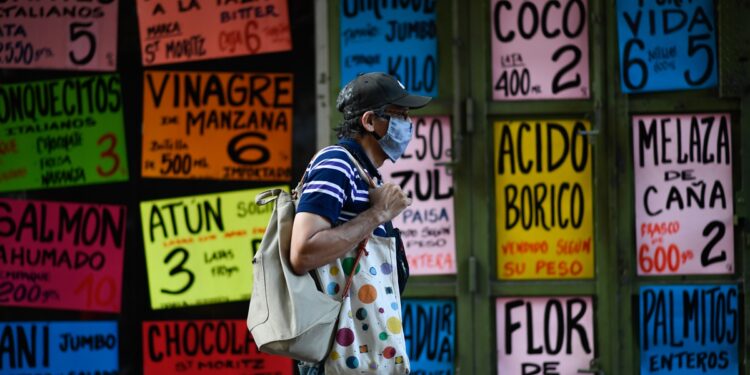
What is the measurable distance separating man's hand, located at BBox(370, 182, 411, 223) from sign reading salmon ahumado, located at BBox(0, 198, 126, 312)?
3.08 metres

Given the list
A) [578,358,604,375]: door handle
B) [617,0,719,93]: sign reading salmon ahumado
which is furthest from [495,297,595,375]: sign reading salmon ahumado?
[617,0,719,93]: sign reading salmon ahumado

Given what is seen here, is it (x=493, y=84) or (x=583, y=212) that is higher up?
(x=493, y=84)

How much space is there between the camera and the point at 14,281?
623 centimetres

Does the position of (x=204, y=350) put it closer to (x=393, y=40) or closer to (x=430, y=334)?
(x=430, y=334)

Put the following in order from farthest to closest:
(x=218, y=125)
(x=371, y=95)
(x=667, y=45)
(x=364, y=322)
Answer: (x=218, y=125) < (x=667, y=45) < (x=371, y=95) < (x=364, y=322)

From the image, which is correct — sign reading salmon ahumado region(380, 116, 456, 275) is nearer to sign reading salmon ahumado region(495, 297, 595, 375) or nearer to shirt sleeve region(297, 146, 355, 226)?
sign reading salmon ahumado region(495, 297, 595, 375)

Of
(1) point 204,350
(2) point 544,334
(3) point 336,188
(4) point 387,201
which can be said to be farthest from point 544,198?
(3) point 336,188

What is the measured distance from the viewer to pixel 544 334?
6.06m

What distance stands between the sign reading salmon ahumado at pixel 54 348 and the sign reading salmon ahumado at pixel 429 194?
1.70 m

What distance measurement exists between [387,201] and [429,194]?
260cm

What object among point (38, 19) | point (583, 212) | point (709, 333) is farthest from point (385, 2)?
point (709, 333)

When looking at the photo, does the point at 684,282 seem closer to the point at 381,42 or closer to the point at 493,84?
the point at 493,84

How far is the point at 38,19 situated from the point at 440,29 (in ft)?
7.11

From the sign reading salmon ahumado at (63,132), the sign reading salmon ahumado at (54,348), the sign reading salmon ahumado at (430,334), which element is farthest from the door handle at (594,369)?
the sign reading salmon ahumado at (63,132)
